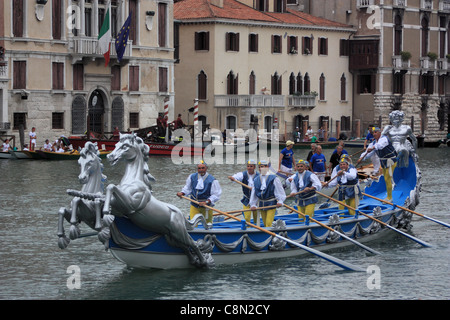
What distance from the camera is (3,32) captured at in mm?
43719

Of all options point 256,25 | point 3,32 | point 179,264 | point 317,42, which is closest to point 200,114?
point 256,25

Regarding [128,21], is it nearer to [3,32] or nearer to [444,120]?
[3,32]

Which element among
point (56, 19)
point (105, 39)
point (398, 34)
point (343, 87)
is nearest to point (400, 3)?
point (398, 34)

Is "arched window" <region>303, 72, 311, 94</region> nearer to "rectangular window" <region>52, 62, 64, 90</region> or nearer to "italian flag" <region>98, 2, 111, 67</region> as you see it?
"italian flag" <region>98, 2, 111, 67</region>

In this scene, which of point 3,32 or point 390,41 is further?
point 390,41

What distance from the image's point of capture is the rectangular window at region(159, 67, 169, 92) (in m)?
52.0

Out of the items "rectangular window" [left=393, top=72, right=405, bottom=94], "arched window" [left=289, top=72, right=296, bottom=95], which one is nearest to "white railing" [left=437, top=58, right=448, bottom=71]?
"rectangular window" [left=393, top=72, right=405, bottom=94]

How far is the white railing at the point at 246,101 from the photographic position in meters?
55.4

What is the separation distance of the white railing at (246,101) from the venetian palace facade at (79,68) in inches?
146

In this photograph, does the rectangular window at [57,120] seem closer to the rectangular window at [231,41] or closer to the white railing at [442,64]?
the rectangular window at [231,41]

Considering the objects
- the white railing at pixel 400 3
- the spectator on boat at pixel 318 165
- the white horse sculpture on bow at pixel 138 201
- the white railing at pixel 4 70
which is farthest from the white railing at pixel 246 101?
the white horse sculpture on bow at pixel 138 201

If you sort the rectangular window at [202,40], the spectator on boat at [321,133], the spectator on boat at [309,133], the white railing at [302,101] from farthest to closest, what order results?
the spectator on boat at [321,133] → the white railing at [302,101] → the spectator on boat at [309,133] → the rectangular window at [202,40]

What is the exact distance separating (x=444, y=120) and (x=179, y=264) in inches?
2142
